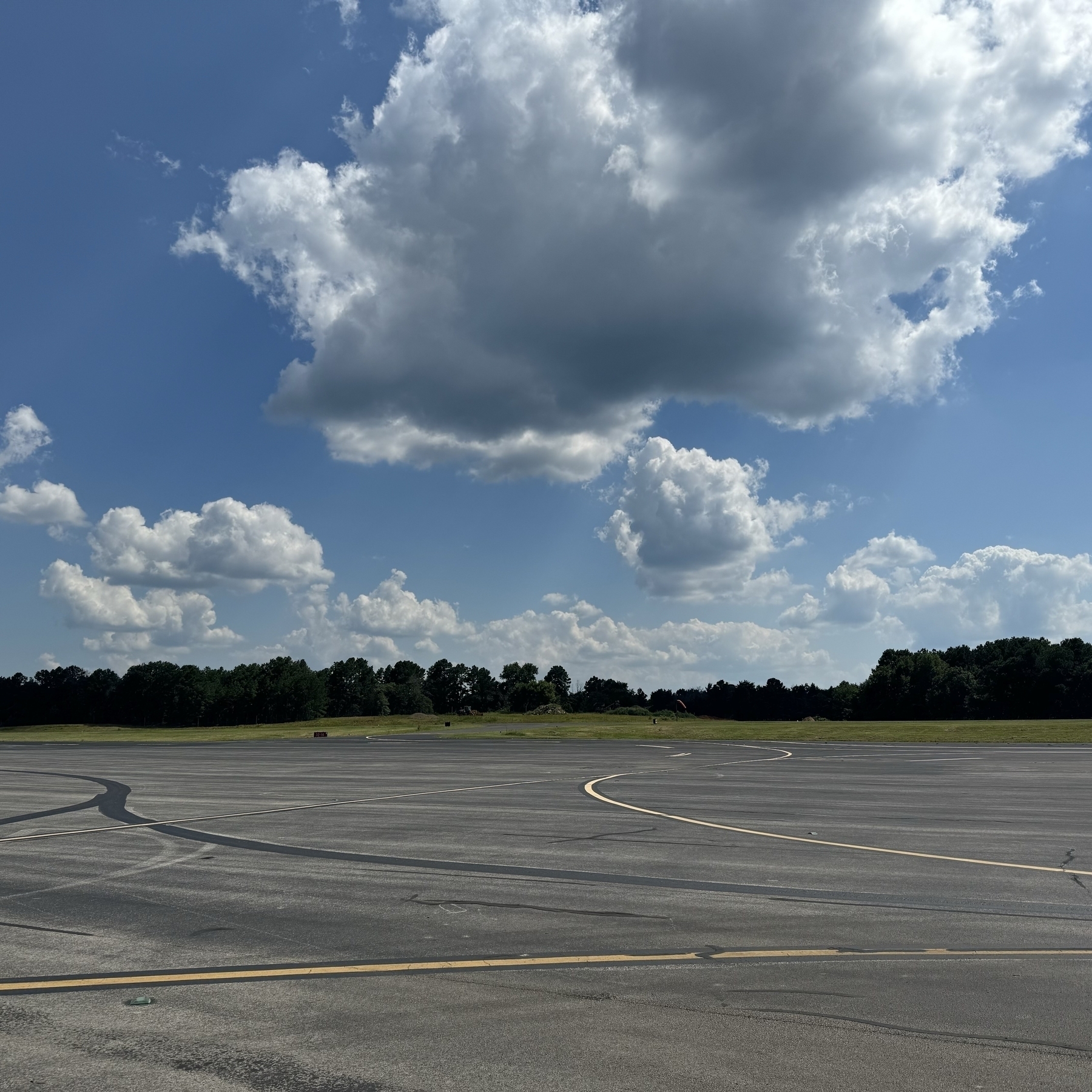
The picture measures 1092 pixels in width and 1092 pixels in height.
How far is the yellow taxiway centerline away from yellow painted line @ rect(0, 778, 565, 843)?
10289 mm

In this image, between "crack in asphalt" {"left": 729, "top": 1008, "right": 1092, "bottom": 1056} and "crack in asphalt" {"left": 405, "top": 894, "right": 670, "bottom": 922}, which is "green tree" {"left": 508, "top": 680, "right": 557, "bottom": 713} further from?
"crack in asphalt" {"left": 729, "top": 1008, "right": 1092, "bottom": 1056}

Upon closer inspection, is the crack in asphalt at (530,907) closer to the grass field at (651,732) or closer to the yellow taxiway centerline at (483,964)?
the yellow taxiway centerline at (483,964)

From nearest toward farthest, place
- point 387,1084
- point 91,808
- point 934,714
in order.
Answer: point 387,1084, point 91,808, point 934,714

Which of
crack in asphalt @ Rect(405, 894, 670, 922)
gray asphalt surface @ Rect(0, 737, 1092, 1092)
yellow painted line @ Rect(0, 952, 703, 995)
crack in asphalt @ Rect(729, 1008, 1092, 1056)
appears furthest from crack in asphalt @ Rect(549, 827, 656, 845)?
crack in asphalt @ Rect(729, 1008, 1092, 1056)

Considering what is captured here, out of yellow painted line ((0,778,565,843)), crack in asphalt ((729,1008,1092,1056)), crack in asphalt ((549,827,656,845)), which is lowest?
yellow painted line ((0,778,565,843))

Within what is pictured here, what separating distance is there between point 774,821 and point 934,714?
16104 cm

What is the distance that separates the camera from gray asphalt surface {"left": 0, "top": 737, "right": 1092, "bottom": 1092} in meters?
5.88

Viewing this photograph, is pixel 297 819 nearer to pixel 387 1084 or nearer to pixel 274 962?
pixel 274 962

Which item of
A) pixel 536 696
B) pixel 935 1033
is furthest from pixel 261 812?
pixel 536 696

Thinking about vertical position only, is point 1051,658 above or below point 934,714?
above

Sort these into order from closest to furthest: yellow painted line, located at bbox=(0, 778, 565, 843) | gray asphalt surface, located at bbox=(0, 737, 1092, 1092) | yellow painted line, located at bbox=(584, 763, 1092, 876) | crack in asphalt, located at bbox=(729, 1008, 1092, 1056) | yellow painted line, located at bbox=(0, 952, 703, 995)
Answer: gray asphalt surface, located at bbox=(0, 737, 1092, 1092) → crack in asphalt, located at bbox=(729, 1008, 1092, 1056) → yellow painted line, located at bbox=(0, 952, 703, 995) → yellow painted line, located at bbox=(584, 763, 1092, 876) → yellow painted line, located at bbox=(0, 778, 565, 843)

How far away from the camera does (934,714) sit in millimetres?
162125

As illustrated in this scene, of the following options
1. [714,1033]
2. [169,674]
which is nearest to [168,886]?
[714,1033]

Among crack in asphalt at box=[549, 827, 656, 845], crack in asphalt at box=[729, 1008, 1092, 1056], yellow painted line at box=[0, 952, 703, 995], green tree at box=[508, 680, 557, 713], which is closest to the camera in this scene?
crack in asphalt at box=[729, 1008, 1092, 1056]
